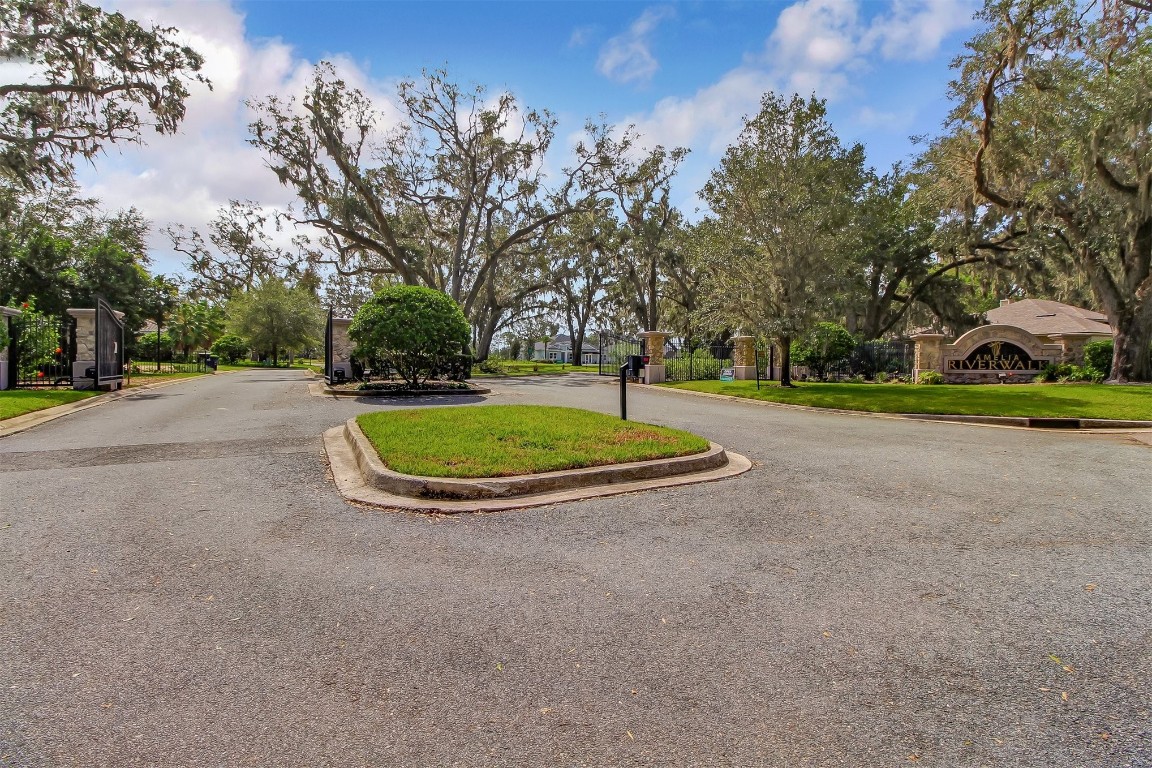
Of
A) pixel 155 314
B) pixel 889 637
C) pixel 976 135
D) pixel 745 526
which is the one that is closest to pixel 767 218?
pixel 976 135

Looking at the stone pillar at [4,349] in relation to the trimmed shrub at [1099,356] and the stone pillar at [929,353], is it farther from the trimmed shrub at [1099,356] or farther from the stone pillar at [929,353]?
the trimmed shrub at [1099,356]

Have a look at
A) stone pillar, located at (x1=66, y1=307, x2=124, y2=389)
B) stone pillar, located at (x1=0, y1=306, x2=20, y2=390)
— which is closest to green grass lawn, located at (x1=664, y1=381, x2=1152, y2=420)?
stone pillar, located at (x1=66, y1=307, x2=124, y2=389)

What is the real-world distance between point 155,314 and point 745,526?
34256 mm

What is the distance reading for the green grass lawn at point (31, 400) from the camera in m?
11.0

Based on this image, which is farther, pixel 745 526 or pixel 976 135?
pixel 976 135

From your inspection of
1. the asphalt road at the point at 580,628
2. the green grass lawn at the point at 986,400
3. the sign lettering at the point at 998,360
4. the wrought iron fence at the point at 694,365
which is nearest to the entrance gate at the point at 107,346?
the asphalt road at the point at 580,628

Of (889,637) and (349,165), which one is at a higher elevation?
(349,165)

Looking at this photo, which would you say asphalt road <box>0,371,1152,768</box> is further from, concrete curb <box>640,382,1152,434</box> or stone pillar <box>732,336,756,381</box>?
stone pillar <box>732,336,756,381</box>

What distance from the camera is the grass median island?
6.12 meters

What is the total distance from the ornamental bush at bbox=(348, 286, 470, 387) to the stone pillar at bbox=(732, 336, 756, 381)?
12.1m

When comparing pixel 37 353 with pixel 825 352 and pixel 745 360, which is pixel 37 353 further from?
pixel 825 352

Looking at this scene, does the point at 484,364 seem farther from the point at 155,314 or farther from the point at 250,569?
the point at 250,569

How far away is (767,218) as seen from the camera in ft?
55.8

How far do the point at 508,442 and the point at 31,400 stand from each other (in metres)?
11.8
